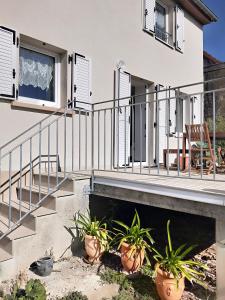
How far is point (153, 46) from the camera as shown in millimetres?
7246

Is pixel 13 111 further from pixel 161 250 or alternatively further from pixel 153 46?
pixel 153 46

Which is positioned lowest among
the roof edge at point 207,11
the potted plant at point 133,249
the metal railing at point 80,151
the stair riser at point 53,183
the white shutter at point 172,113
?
the potted plant at point 133,249

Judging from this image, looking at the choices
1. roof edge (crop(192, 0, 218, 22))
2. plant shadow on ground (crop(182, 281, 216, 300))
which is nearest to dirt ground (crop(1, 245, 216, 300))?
plant shadow on ground (crop(182, 281, 216, 300))

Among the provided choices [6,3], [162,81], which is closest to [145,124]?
[162,81]

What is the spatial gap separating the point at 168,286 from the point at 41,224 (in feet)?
5.43

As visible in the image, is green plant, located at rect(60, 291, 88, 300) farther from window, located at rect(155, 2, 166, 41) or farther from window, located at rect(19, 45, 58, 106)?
window, located at rect(155, 2, 166, 41)

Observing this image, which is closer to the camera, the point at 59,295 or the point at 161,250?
the point at 59,295

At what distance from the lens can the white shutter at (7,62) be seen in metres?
4.22

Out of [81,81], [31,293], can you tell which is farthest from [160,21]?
[31,293]

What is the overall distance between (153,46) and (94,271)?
221 inches

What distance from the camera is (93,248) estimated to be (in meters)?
3.68

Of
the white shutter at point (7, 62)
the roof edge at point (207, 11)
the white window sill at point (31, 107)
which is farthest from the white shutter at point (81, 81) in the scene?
the roof edge at point (207, 11)

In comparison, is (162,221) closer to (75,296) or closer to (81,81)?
(75,296)

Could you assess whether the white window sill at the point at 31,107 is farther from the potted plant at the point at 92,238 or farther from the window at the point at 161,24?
the window at the point at 161,24
